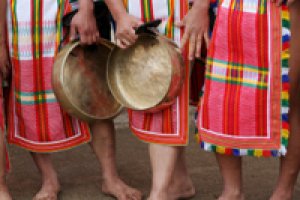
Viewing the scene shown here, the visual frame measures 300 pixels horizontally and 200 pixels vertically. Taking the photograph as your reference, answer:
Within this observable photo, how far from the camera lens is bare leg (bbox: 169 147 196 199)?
3438 mm

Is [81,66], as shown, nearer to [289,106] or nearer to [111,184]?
[111,184]

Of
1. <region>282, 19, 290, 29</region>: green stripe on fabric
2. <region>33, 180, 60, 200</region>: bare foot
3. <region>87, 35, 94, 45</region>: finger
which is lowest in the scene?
<region>33, 180, 60, 200</region>: bare foot

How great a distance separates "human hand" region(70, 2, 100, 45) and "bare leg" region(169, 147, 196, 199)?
677 mm

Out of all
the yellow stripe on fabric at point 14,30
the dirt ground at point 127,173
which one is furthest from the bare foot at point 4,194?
the yellow stripe on fabric at point 14,30

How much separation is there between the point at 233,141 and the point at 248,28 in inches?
18.2

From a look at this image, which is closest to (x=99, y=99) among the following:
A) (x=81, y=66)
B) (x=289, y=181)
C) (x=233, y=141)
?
(x=81, y=66)

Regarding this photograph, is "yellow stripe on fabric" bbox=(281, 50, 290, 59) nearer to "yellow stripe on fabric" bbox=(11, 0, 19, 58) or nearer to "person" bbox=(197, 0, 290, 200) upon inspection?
"person" bbox=(197, 0, 290, 200)

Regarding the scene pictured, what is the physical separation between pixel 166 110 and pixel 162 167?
0.25 m

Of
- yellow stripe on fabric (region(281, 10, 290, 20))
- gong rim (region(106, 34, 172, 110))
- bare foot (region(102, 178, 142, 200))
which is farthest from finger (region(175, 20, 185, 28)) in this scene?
bare foot (region(102, 178, 142, 200))

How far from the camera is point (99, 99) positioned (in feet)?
11.1

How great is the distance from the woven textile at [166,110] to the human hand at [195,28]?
6 centimetres

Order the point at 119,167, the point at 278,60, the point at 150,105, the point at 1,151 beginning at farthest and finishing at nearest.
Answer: the point at 119,167, the point at 1,151, the point at 150,105, the point at 278,60

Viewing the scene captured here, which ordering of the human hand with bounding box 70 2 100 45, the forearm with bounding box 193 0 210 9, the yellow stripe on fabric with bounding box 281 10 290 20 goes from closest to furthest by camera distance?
1. the yellow stripe on fabric with bounding box 281 10 290 20
2. the forearm with bounding box 193 0 210 9
3. the human hand with bounding box 70 2 100 45

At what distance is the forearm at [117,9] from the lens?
312cm
